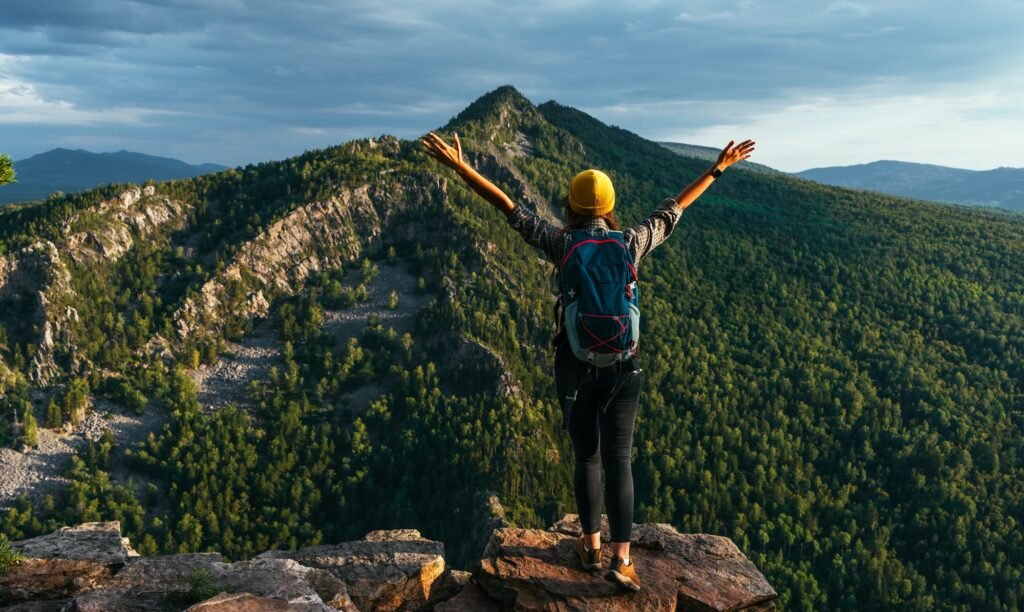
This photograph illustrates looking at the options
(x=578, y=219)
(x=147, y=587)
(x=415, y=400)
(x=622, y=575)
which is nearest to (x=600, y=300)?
(x=578, y=219)

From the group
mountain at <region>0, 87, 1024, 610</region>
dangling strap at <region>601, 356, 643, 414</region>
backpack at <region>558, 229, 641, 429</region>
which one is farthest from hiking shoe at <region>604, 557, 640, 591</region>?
mountain at <region>0, 87, 1024, 610</region>

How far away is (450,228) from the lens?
190250 millimetres

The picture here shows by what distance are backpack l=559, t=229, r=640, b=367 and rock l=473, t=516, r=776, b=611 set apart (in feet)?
15.3

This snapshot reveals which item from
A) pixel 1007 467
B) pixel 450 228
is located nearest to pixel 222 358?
pixel 450 228

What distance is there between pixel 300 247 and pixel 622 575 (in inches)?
7192

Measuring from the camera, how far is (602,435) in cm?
1074

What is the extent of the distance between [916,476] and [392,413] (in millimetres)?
125641

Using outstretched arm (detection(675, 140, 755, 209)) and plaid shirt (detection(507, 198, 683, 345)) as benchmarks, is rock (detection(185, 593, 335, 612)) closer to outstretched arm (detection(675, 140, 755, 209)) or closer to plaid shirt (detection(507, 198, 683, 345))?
plaid shirt (detection(507, 198, 683, 345))

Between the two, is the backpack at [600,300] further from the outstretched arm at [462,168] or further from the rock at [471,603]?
the rock at [471,603]

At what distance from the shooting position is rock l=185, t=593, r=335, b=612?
9.51m

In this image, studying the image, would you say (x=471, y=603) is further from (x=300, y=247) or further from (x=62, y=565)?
(x=300, y=247)

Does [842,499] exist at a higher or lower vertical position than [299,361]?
lower

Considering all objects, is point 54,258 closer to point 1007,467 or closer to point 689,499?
point 689,499

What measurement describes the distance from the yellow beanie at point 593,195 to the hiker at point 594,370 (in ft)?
0.06
